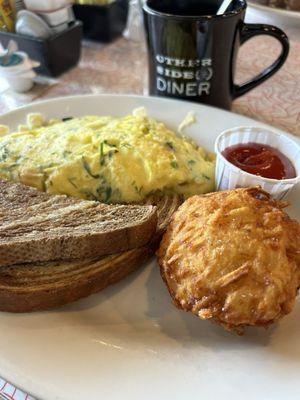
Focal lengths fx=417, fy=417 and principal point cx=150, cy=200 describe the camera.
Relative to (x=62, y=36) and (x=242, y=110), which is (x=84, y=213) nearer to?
(x=242, y=110)

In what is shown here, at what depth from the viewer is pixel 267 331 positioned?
1.40 meters

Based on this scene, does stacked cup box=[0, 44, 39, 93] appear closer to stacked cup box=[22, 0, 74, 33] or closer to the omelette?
stacked cup box=[22, 0, 74, 33]

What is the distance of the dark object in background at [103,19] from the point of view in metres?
3.08

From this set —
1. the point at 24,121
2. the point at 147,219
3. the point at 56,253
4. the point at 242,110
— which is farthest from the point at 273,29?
the point at 56,253

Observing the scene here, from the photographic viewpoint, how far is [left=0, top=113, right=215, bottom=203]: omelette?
171 cm

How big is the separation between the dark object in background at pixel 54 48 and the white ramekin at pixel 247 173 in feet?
4.93

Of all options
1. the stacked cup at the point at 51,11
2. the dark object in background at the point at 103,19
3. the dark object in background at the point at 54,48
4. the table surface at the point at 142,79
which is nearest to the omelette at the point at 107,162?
the table surface at the point at 142,79

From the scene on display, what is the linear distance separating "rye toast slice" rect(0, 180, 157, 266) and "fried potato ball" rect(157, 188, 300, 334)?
15 cm

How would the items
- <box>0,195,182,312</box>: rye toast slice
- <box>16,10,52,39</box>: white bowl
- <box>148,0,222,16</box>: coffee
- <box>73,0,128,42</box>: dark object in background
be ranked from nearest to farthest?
1. <box>0,195,182,312</box>: rye toast slice
2. <box>148,0,222,16</box>: coffee
3. <box>16,10,52,39</box>: white bowl
4. <box>73,0,128,42</box>: dark object in background

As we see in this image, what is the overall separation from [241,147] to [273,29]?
66cm

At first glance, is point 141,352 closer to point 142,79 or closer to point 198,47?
point 198,47

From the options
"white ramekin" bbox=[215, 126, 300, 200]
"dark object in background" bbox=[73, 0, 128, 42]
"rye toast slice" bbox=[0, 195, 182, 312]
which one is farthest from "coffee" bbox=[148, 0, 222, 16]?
"rye toast slice" bbox=[0, 195, 182, 312]

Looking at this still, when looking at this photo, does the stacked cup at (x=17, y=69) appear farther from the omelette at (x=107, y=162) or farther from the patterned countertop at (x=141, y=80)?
the omelette at (x=107, y=162)

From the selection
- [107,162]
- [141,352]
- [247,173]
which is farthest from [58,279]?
[247,173]
